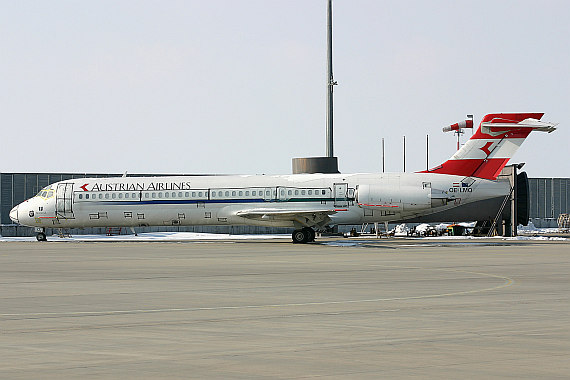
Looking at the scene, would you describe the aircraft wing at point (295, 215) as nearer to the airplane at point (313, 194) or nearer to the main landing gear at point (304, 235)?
the airplane at point (313, 194)

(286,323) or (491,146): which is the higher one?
(491,146)

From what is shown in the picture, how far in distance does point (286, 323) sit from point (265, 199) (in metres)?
39.0

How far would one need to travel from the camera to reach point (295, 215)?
5212 cm

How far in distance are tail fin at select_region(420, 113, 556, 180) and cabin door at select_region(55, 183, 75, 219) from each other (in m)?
22.2

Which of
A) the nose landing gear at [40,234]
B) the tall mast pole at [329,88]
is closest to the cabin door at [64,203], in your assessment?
the nose landing gear at [40,234]

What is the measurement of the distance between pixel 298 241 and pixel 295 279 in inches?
1142

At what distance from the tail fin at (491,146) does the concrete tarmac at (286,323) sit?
909 inches

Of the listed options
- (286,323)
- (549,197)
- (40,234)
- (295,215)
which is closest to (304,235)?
(295,215)

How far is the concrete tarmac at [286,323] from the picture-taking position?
34.1 feet

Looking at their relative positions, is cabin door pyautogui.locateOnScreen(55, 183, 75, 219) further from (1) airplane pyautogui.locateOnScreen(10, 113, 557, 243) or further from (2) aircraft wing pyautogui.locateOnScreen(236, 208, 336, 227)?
(2) aircraft wing pyautogui.locateOnScreen(236, 208, 336, 227)

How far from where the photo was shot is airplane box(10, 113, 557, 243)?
172 feet

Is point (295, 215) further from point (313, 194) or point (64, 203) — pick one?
point (64, 203)

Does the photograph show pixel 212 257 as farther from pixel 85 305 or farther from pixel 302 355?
pixel 302 355

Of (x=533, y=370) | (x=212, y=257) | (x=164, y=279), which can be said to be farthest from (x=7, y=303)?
(x=212, y=257)
